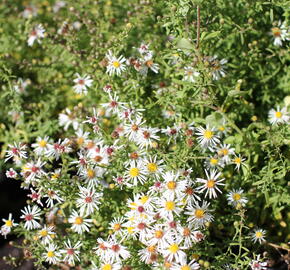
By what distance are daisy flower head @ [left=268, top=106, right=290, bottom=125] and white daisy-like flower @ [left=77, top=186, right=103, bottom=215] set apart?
118 cm

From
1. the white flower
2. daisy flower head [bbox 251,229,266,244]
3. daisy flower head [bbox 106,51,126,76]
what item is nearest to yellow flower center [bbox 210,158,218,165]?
daisy flower head [bbox 251,229,266,244]

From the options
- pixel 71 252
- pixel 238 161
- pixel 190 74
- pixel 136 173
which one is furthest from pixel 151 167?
pixel 190 74

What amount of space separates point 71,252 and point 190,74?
1.26 m

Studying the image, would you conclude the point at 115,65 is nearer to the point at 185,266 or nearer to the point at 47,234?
the point at 47,234

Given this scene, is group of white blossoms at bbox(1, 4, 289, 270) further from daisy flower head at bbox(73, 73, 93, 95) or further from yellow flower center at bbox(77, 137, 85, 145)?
daisy flower head at bbox(73, 73, 93, 95)

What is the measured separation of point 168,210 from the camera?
236cm

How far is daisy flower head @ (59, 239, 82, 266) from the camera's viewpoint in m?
2.70

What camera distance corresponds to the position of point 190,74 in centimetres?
303

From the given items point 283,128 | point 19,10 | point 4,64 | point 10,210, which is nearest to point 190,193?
point 283,128

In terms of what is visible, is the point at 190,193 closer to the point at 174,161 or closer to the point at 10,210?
the point at 174,161

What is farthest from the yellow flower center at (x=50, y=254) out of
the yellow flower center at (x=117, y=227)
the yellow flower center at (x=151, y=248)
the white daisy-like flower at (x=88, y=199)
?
the yellow flower center at (x=151, y=248)

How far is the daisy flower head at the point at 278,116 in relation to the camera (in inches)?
118

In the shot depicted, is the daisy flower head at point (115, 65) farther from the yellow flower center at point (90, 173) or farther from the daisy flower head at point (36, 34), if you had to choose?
the daisy flower head at point (36, 34)

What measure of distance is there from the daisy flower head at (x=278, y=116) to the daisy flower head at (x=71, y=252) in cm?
139
